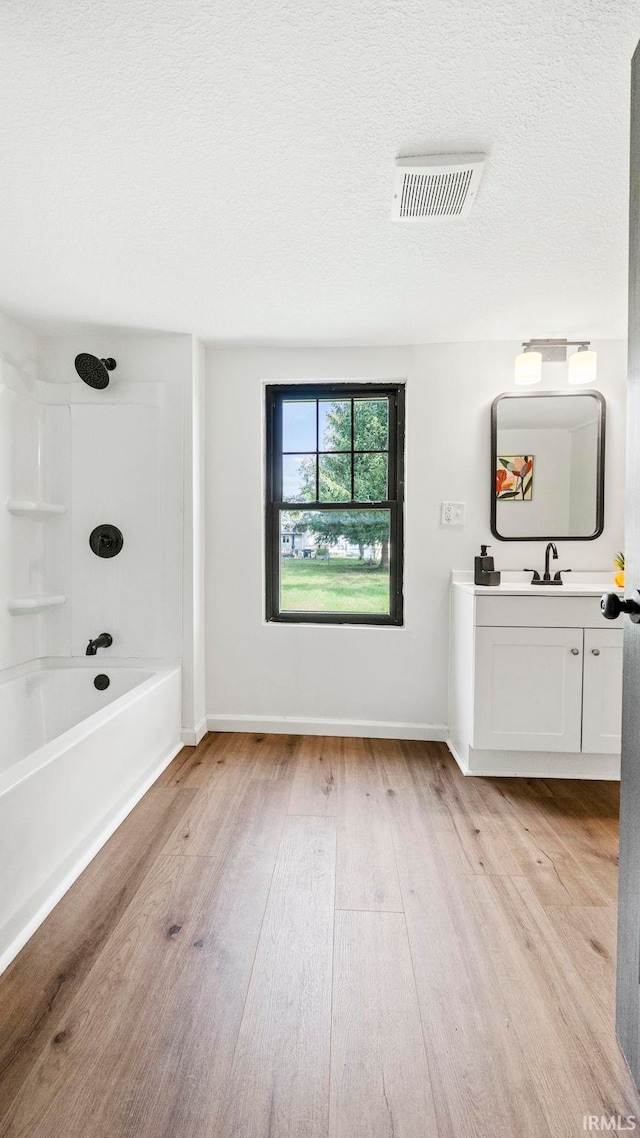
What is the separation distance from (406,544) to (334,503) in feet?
1.58

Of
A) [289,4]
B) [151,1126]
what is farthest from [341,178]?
[151,1126]

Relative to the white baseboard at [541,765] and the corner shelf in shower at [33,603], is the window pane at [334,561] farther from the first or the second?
the corner shelf in shower at [33,603]

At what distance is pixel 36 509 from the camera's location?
2777 millimetres

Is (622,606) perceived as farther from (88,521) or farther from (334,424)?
(88,521)

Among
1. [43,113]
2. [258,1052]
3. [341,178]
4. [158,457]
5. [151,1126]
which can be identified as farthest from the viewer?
[158,457]

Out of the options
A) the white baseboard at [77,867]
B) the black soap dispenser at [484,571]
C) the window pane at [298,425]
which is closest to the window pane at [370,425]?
the window pane at [298,425]

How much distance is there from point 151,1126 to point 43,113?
2283 millimetres

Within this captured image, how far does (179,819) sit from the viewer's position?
2199 millimetres

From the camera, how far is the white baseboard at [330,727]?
10.1ft

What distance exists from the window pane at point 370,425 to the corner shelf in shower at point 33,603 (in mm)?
1872

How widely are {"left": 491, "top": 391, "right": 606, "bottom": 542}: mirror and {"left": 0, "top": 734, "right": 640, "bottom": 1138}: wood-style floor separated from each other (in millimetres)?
1453

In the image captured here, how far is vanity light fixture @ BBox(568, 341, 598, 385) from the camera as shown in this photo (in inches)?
110

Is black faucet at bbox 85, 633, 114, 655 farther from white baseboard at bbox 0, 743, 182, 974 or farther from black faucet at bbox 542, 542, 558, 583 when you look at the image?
black faucet at bbox 542, 542, 558, 583

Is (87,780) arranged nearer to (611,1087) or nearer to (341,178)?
(611,1087)
